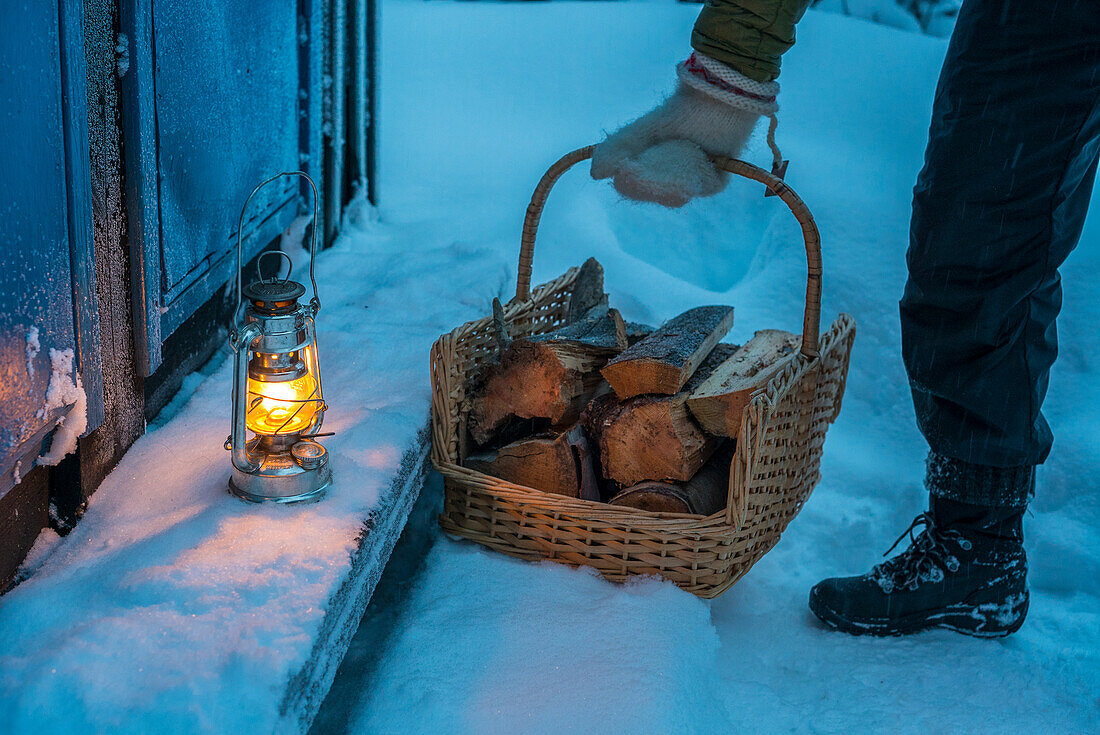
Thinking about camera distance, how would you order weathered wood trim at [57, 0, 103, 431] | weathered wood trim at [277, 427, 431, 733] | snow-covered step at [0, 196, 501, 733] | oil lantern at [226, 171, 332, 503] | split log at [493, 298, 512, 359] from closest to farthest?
snow-covered step at [0, 196, 501, 733], weathered wood trim at [277, 427, 431, 733], weathered wood trim at [57, 0, 103, 431], oil lantern at [226, 171, 332, 503], split log at [493, 298, 512, 359]

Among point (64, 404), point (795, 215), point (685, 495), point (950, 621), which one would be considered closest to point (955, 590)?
point (950, 621)

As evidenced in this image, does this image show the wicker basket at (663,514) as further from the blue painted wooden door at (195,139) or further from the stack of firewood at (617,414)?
the blue painted wooden door at (195,139)

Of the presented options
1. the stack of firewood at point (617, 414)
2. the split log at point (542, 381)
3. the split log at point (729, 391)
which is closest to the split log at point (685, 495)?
the stack of firewood at point (617, 414)

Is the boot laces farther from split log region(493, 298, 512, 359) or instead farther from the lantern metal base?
the lantern metal base

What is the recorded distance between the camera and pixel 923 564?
191cm

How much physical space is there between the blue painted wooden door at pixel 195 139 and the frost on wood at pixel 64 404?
312 millimetres

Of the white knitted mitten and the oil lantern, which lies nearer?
the oil lantern

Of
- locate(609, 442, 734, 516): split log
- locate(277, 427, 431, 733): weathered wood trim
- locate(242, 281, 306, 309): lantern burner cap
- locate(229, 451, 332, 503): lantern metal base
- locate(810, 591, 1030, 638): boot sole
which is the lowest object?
locate(810, 591, 1030, 638): boot sole

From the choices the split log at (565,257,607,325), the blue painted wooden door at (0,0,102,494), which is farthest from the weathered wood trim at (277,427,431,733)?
the split log at (565,257,607,325)

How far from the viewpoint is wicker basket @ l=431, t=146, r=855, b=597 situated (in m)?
1.72

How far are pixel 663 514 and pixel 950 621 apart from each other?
68 cm

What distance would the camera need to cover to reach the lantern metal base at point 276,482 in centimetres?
149

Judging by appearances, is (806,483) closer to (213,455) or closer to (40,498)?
(213,455)

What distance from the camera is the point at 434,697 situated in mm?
1463
